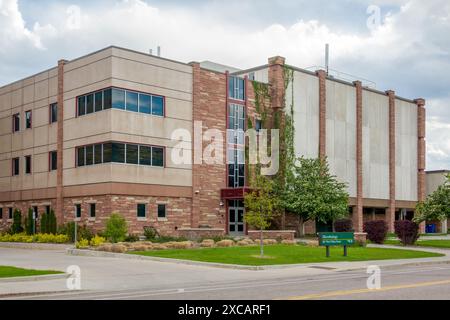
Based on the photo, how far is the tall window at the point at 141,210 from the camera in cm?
4534

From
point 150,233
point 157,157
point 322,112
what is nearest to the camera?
point 150,233

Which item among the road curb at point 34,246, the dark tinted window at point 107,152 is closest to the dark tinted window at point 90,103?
the dark tinted window at point 107,152

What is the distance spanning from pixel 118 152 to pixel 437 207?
22.5 m

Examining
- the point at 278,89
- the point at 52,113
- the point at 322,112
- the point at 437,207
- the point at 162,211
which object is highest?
the point at 278,89

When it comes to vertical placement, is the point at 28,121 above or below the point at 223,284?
above

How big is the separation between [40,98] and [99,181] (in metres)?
11.3

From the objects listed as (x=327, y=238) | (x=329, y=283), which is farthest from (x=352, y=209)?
(x=329, y=283)

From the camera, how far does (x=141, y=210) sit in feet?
149

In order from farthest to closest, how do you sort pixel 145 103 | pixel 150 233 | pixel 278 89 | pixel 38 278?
pixel 278 89
pixel 145 103
pixel 150 233
pixel 38 278

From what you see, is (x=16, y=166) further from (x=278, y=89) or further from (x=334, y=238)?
(x=334, y=238)

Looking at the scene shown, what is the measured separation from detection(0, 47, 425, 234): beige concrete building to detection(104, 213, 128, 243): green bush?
12.0 ft

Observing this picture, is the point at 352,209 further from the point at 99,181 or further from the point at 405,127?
the point at 99,181

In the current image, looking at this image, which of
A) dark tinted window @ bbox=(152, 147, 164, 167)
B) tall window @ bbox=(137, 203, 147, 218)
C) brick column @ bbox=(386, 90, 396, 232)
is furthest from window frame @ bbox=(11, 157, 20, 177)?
brick column @ bbox=(386, 90, 396, 232)

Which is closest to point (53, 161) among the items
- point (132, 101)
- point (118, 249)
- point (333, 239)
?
point (132, 101)
